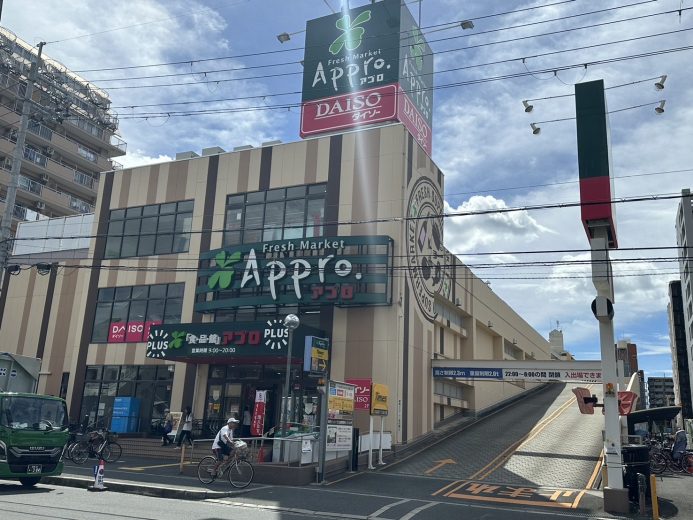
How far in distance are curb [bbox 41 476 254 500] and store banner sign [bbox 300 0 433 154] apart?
71.4 feet

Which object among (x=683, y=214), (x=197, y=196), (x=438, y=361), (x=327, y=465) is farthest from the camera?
(x=683, y=214)

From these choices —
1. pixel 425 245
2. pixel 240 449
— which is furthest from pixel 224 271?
pixel 240 449

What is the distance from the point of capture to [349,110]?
33.3 meters

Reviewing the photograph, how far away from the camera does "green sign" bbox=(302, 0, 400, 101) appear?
33906 mm

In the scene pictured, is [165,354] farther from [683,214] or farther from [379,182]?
[683,214]

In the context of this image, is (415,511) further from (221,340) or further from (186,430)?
(221,340)

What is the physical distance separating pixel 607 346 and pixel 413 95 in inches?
880

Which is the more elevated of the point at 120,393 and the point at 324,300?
the point at 324,300

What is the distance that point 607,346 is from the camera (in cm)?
1580

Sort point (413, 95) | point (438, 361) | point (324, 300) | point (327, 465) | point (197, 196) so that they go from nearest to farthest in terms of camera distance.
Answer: point (327, 465)
point (324, 300)
point (438, 361)
point (197, 196)
point (413, 95)

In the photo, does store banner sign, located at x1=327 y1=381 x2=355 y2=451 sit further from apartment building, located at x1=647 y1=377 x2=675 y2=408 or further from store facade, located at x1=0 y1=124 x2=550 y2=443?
apartment building, located at x1=647 y1=377 x2=675 y2=408

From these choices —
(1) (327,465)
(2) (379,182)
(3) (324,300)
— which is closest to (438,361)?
(3) (324,300)

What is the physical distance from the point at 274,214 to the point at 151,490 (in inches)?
645

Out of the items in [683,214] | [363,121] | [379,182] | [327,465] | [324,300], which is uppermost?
[683,214]
